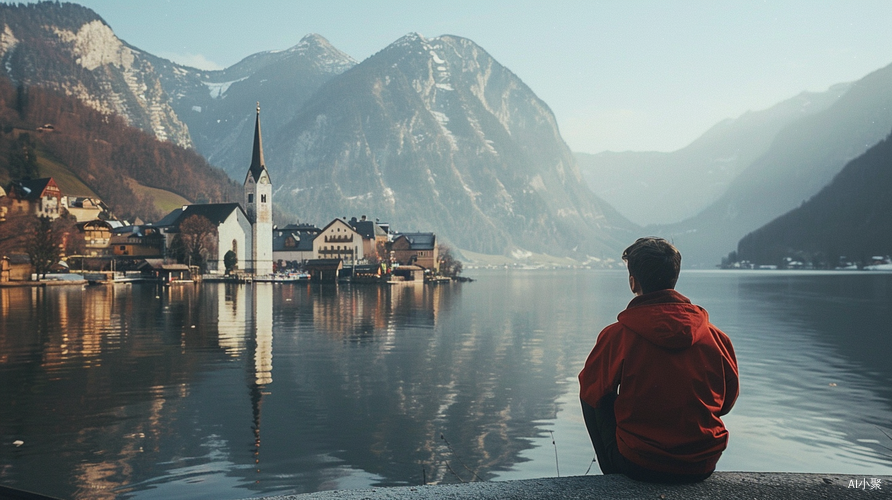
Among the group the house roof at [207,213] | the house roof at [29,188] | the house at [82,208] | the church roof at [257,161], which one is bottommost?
the house roof at [207,213]

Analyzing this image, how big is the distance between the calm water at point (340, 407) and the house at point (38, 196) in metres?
139

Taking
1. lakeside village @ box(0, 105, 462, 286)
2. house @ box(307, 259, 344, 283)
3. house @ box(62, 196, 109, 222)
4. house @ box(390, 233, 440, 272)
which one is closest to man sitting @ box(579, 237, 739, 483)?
lakeside village @ box(0, 105, 462, 286)

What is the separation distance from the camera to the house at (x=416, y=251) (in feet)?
572

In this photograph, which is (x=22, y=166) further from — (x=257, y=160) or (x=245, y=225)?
(x=245, y=225)

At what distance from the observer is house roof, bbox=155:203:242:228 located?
513 ft

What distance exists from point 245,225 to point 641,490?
540 feet

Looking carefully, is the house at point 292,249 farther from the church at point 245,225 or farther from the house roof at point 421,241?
the house roof at point 421,241

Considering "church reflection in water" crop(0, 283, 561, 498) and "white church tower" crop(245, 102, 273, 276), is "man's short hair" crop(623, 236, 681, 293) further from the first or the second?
"white church tower" crop(245, 102, 273, 276)

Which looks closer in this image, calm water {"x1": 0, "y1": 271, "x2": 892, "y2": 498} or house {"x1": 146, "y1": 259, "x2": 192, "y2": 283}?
calm water {"x1": 0, "y1": 271, "x2": 892, "y2": 498}

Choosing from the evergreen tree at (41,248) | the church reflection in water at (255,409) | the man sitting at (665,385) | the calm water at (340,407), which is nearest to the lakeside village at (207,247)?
the evergreen tree at (41,248)

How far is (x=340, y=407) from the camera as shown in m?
22.1

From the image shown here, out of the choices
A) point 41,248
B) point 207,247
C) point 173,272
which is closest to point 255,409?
point 41,248

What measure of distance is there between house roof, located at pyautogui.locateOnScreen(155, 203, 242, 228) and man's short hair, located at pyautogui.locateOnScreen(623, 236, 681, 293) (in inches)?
6146

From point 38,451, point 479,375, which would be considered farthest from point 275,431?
point 479,375
